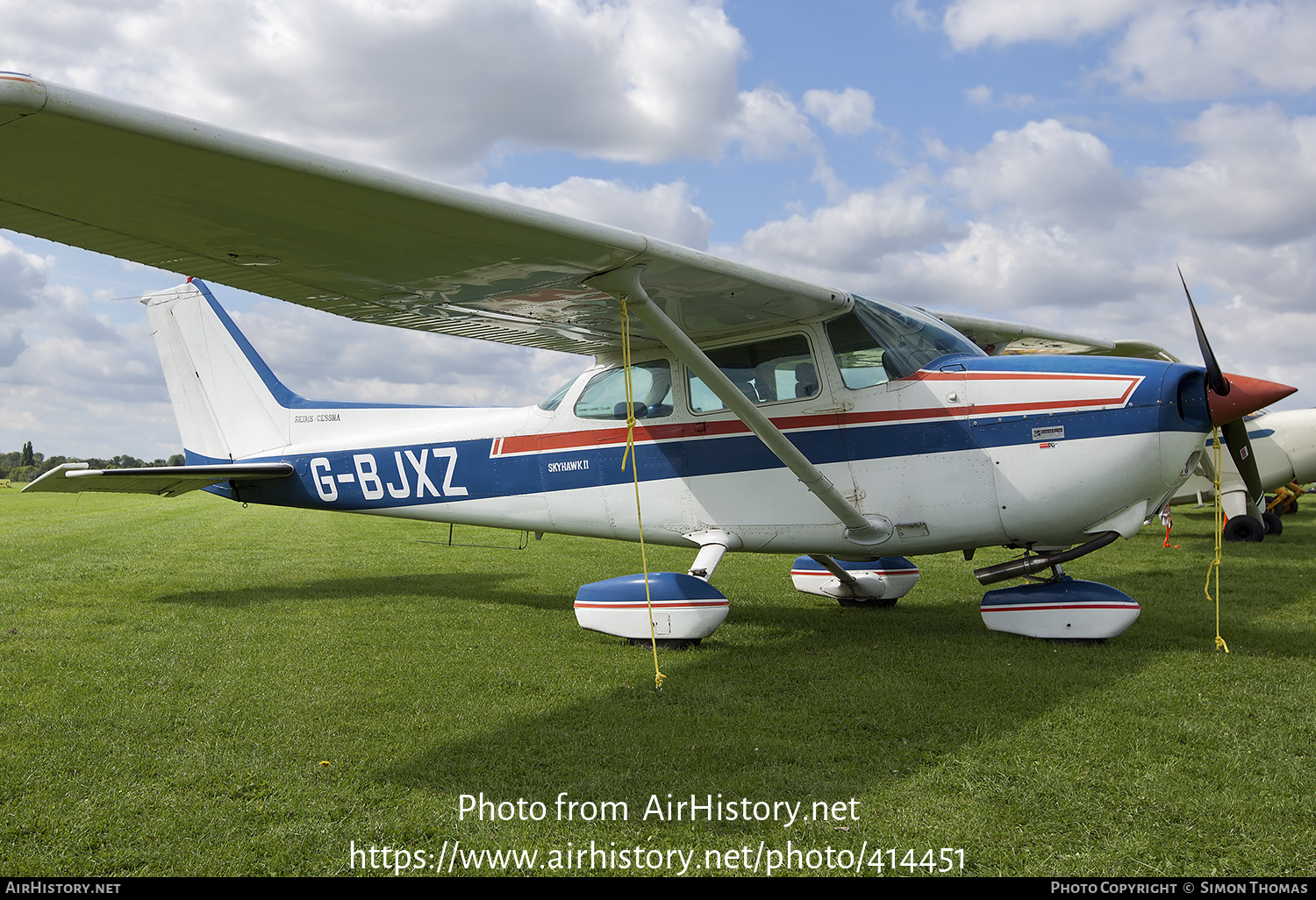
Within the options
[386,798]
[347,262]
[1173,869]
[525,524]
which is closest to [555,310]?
[347,262]

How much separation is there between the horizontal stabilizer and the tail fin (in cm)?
44

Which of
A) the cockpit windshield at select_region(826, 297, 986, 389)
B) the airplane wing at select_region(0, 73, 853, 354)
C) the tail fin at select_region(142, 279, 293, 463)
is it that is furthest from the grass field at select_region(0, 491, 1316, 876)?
the airplane wing at select_region(0, 73, 853, 354)

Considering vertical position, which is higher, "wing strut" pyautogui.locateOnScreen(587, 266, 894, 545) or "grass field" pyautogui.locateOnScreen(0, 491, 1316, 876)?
"wing strut" pyautogui.locateOnScreen(587, 266, 894, 545)

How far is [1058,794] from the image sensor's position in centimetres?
315

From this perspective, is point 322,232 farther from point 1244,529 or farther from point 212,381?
point 1244,529

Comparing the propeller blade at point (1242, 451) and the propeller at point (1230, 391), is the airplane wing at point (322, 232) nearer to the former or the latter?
the propeller at point (1230, 391)

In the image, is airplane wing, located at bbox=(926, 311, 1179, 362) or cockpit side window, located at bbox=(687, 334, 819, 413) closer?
cockpit side window, located at bbox=(687, 334, 819, 413)

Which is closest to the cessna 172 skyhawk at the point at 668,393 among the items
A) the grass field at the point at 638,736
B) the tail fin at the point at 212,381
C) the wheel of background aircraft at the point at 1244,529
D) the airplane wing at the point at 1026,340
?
the grass field at the point at 638,736

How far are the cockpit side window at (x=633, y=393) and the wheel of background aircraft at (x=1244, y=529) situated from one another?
1199 cm

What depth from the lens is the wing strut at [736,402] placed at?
476 cm

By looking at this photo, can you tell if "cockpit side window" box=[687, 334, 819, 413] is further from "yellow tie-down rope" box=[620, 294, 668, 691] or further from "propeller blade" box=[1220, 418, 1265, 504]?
"propeller blade" box=[1220, 418, 1265, 504]

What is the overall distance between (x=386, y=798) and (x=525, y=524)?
4.07 metres

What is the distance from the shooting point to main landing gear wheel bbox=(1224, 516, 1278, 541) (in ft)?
43.6

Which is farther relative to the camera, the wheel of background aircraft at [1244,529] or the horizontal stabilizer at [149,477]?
the wheel of background aircraft at [1244,529]
